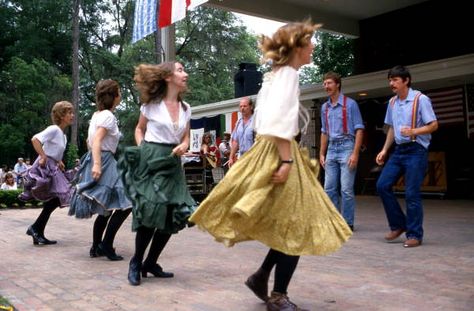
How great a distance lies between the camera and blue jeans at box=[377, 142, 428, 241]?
5.34 meters

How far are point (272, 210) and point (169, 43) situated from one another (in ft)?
31.5

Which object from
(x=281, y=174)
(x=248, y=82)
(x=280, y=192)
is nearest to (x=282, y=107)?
(x=281, y=174)

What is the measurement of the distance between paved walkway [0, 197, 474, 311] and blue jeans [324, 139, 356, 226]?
1.25 ft

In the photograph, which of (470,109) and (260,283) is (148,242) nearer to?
(260,283)

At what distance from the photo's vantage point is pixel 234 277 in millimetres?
4129

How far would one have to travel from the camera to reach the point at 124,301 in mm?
3473

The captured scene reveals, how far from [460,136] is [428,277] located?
9861mm

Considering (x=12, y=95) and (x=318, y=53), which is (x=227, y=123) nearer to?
(x=318, y=53)

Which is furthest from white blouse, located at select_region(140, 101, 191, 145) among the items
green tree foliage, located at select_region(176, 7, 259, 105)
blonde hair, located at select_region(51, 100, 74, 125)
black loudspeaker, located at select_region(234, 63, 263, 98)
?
green tree foliage, located at select_region(176, 7, 259, 105)

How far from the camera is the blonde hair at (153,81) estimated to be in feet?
13.4

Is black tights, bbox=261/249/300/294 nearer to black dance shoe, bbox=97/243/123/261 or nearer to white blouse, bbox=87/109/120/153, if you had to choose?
black dance shoe, bbox=97/243/123/261

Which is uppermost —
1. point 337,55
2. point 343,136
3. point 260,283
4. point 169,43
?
point 337,55

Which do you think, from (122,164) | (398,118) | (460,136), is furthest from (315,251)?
(460,136)

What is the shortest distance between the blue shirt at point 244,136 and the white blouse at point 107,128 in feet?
7.59
